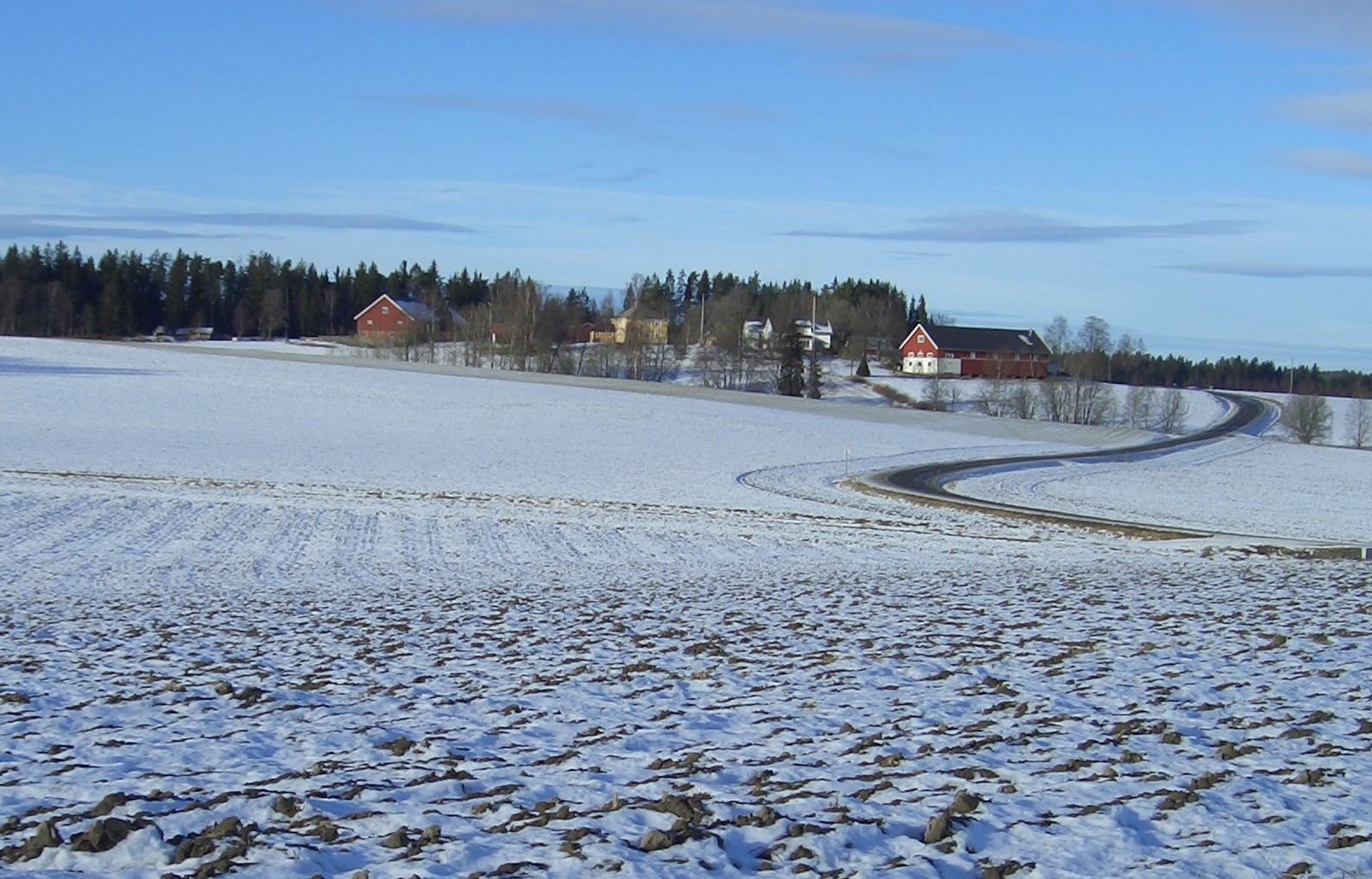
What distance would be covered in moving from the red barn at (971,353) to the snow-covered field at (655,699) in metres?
116

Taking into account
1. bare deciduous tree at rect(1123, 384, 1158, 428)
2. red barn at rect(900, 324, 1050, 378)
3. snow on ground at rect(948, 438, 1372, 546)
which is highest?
red barn at rect(900, 324, 1050, 378)

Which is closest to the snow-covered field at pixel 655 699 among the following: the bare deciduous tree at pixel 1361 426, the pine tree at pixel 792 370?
the pine tree at pixel 792 370

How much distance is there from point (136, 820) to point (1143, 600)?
1340cm

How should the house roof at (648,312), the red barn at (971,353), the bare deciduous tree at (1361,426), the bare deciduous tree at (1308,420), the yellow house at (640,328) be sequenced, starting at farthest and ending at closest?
the house roof at (648,312) < the red barn at (971,353) < the yellow house at (640,328) < the bare deciduous tree at (1361,426) < the bare deciduous tree at (1308,420)

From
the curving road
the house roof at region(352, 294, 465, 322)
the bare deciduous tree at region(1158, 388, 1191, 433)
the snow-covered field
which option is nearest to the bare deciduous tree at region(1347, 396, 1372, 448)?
the bare deciduous tree at region(1158, 388, 1191, 433)

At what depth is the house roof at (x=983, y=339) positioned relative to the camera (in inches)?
5684

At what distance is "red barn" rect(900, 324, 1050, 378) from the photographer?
142 meters

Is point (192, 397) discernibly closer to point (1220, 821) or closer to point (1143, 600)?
point (1143, 600)

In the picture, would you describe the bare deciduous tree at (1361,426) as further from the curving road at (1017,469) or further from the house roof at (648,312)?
the house roof at (648,312)

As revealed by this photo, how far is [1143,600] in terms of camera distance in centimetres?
1645

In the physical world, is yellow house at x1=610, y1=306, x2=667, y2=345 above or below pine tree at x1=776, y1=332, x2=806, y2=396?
above

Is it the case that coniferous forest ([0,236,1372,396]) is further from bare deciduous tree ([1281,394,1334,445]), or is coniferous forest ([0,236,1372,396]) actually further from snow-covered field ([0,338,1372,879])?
snow-covered field ([0,338,1372,879])

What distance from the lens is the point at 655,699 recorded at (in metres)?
10.4

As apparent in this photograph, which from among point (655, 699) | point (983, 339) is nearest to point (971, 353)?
point (983, 339)
